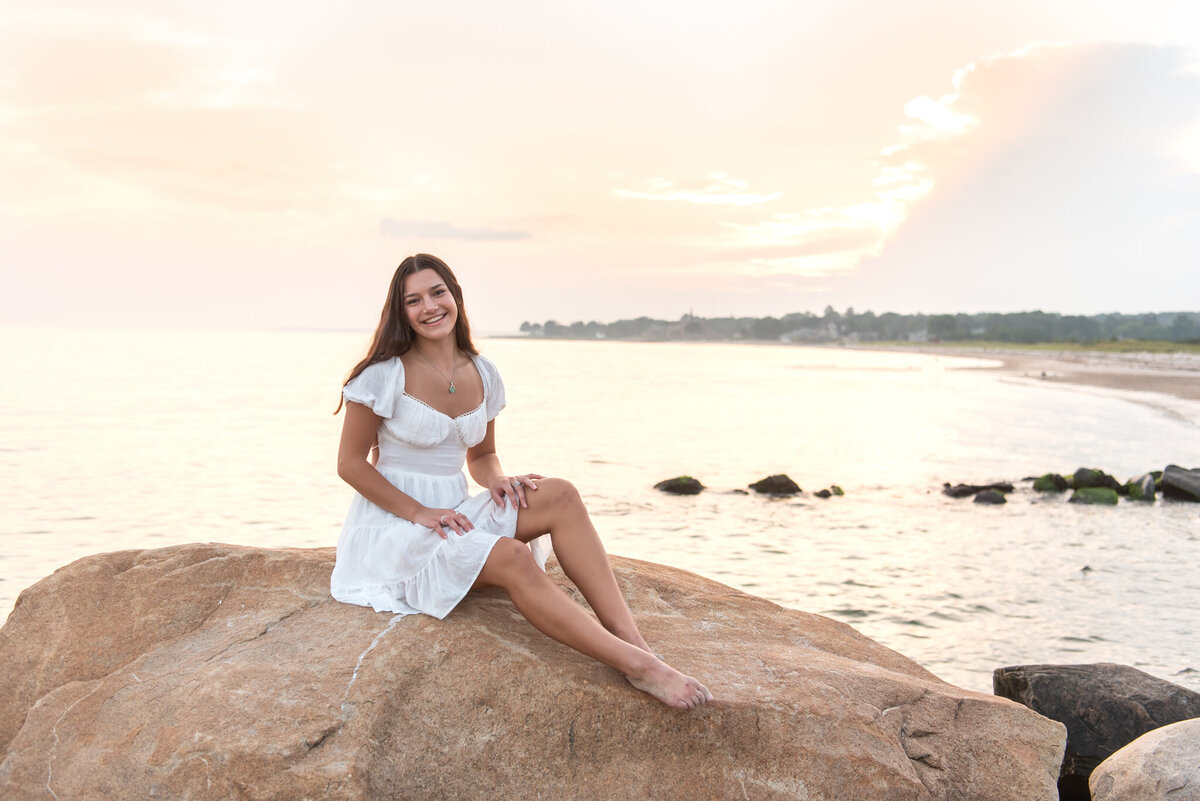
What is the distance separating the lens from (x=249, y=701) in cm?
391

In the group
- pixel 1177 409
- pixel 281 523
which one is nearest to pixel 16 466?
pixel 281 523

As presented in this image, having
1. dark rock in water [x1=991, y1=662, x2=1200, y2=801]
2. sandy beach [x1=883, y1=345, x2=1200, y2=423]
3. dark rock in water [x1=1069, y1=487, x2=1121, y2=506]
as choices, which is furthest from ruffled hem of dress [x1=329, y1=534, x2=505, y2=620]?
sandy beach [x1=883, y1=345, x2=1200, y2=423]

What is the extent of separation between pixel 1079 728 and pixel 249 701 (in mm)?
5051

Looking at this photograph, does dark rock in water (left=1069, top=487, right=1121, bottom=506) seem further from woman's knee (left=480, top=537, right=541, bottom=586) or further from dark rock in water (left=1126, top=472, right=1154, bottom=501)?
woman's knee (left=480, top=537, right=541, bottom=586)

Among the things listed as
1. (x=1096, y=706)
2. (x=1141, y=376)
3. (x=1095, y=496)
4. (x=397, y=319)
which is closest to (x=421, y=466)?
(x=397, y=319)

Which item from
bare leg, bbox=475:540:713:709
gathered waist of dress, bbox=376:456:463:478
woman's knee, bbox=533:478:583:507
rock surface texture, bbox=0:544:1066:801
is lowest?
rock surface texture, bbox=0:544:1066:801

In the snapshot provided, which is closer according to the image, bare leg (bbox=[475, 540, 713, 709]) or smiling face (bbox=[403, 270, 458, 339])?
bare leg (bbox=[475, 540, 713, 709])

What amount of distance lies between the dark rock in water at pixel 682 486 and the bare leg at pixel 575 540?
12.4 metres

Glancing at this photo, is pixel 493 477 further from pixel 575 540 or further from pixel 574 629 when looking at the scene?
pixel 574 629

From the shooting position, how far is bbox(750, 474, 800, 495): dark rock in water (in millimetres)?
16875

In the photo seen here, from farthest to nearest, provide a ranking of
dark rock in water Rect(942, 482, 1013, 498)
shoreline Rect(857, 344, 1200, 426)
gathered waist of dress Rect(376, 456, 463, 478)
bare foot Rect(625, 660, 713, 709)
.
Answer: shoreline Rect(857, 344, 1200, 426)
dark rock in water Rect(942, 482, 1013, 498)
gathered waist of dress Rect(376, 456, 463, 478)
bare foot Rect(625, 660, 713, 709)

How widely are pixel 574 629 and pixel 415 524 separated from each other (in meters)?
1.06

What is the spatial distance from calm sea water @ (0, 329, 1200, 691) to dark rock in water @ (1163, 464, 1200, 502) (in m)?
0.51

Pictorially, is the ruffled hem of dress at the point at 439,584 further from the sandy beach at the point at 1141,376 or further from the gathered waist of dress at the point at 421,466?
the sandy beach at the point at 1141,376
